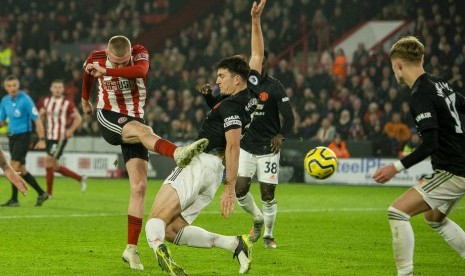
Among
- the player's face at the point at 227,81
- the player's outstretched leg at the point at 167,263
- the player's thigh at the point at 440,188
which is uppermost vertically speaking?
the player's face at the point at 227,81

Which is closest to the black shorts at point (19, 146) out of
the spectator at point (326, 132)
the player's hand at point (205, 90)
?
the player's hand at point (205, 90)

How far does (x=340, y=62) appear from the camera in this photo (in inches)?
1112

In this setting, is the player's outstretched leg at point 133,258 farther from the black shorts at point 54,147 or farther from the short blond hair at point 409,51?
the black shorts at point 54,147

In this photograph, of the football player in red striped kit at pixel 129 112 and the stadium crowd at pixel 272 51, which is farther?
the stadium crowd at pixel 272 51

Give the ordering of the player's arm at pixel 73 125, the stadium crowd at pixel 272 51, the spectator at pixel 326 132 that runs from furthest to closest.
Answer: the stadium crowd at pixel 272 51, the spectator at pixel 326 132, the player's arm at pixel 73 125

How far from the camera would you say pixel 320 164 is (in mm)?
11508

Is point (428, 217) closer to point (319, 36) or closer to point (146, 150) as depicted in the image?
point (146, 150)

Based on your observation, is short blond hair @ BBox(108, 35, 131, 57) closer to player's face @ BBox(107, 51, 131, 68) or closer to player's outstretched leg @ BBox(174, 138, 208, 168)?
player's face @ BBox(107, 51, 131, 68)

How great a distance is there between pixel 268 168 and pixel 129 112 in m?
2.66

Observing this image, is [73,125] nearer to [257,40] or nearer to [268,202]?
[268,202]

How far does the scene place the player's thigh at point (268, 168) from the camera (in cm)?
1150

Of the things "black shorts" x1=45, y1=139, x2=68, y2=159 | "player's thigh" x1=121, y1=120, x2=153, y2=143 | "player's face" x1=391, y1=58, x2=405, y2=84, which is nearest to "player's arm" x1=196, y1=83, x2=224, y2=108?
"player's thigh" x1=121, y1=120, x2=153, y2=143

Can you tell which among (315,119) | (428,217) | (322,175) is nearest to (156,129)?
(315,119)

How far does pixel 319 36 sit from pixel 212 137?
22199 millimetres
